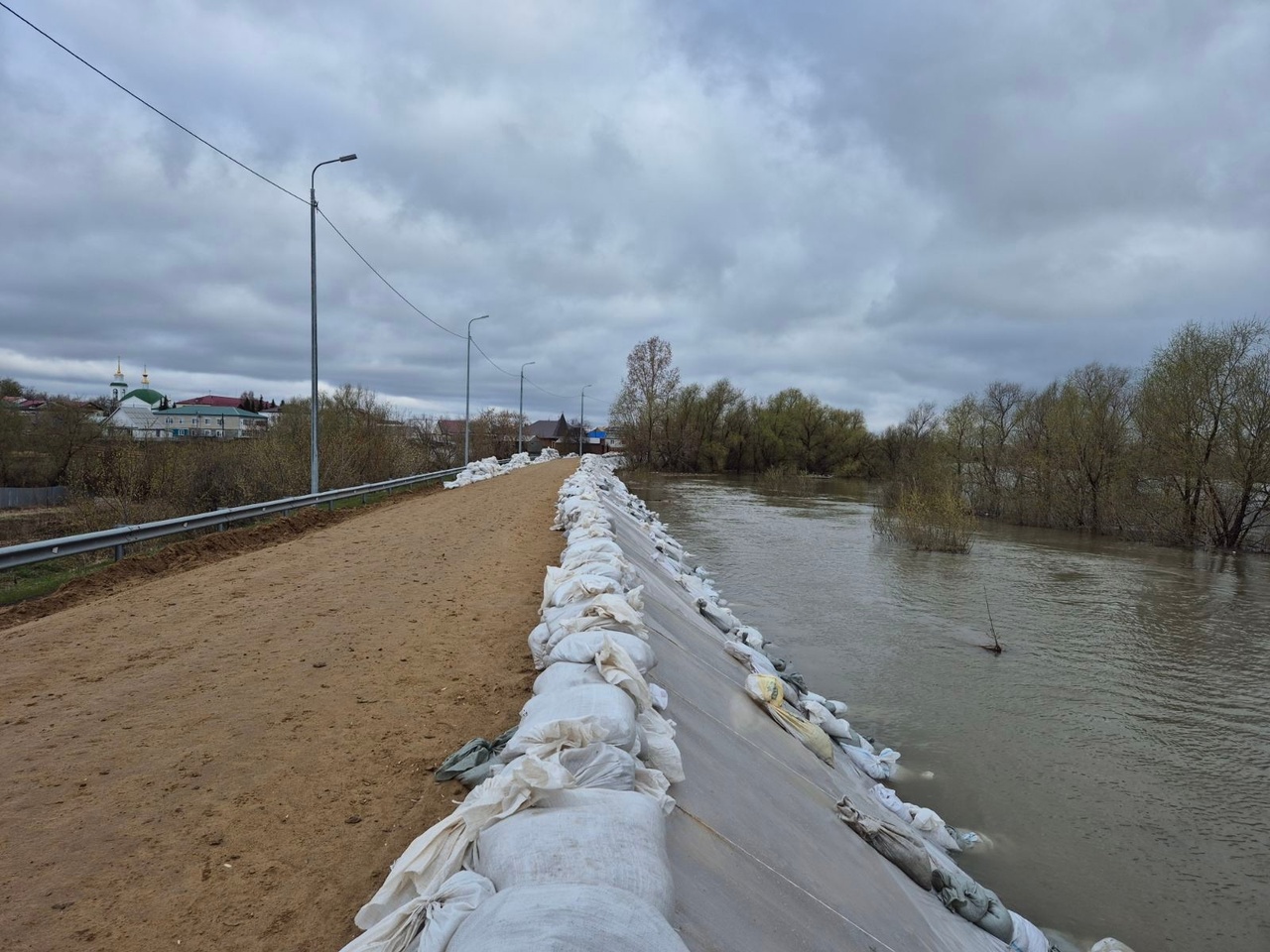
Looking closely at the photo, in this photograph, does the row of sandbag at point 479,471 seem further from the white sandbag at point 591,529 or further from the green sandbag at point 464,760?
the green sandbag at point 464,760

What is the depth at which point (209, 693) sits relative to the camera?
4.15m

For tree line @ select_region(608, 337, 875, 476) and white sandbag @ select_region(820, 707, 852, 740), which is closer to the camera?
white sandbag @ select_region(820, 707, 852, 740)

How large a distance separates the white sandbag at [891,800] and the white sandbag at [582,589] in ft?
8.09

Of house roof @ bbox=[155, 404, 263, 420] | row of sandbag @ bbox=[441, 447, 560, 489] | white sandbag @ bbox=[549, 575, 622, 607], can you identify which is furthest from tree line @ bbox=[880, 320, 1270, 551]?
house roof @ bbox=[155, 404, 263, 420]

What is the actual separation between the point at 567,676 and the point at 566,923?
2049 mm

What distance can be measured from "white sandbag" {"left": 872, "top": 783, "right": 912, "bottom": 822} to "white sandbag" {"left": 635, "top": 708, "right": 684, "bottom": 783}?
2.48 meters

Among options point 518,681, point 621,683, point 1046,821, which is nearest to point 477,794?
Answer: point 621,683

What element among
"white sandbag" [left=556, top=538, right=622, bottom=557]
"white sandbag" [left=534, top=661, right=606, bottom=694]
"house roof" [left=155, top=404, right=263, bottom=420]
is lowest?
"white sandbag" [left=534, top=661, right=606, bottom=694]

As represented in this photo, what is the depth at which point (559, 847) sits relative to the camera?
2.14 m

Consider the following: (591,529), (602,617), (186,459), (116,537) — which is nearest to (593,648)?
(602,617)

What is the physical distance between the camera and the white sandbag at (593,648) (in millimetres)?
3994

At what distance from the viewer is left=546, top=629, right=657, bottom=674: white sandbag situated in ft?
13.1

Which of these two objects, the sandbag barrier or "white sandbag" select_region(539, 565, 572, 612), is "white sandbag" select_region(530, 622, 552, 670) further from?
the sandbag barrier

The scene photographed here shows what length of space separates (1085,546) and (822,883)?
2156cm
